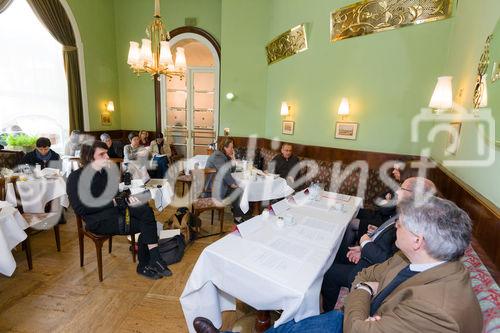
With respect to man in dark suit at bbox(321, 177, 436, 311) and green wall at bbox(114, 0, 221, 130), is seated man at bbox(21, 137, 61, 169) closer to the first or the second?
man in dark suit at bbox(321, 177, 436, 311)

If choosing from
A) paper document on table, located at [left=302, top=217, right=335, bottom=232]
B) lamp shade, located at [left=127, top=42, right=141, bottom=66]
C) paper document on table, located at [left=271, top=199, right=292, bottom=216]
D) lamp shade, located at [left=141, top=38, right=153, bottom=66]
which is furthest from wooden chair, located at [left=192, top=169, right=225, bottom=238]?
lamp shade, located at [left=127, top=42, right=141, bottom=66]

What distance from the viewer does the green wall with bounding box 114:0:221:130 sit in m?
6.91

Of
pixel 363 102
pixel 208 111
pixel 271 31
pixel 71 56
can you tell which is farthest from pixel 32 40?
pixel 363 102

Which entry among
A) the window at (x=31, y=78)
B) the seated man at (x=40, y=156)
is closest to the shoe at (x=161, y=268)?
the seated man at (x=40, y=156)

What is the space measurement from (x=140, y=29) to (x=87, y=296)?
7304mm

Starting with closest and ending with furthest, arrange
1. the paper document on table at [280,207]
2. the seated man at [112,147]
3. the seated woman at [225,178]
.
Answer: the paper document on table at [280,207] → the seated woman at [225,178] → the seated man at [112,147]

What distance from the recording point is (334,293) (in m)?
1.80

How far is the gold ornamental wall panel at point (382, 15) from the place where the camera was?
11.1ft

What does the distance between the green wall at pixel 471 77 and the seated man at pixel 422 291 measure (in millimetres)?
878

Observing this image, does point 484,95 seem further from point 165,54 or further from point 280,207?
point 165,54

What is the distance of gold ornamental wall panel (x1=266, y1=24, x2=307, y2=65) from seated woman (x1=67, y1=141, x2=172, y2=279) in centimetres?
406

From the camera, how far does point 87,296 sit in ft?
7.22

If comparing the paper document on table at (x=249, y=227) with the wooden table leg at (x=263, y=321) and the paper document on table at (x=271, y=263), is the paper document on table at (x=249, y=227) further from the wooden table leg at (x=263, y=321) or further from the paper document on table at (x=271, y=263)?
the wooden table leg at (x=263, y=321)

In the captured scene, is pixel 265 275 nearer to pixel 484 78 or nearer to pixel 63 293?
pixel 63 293
